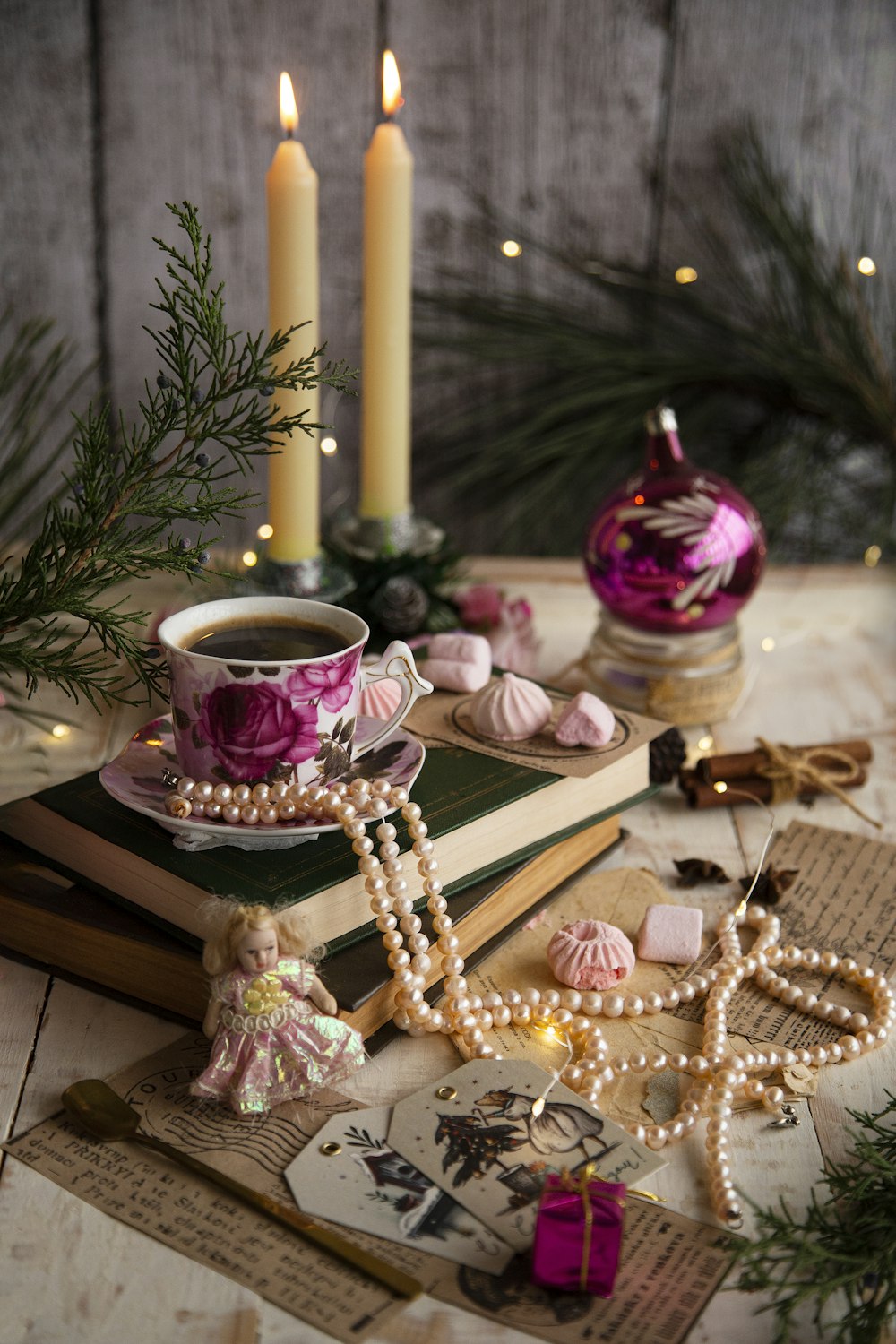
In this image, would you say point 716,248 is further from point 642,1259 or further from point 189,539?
point 642,1259

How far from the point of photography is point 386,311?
0.95 meters

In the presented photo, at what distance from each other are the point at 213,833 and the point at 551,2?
94 cm

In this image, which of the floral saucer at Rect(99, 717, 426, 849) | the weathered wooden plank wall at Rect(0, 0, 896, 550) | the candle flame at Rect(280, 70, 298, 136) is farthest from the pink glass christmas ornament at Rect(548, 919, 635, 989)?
the weathered wooden plank wall at Rect(0, 0, 896, 550)

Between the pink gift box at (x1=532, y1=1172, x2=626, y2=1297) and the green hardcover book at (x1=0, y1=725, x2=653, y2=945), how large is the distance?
0.60 feet

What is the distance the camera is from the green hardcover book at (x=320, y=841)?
575mm

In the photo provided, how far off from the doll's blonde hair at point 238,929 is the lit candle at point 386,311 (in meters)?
0.51

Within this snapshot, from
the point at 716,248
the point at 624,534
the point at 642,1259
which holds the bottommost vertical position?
the point at 642,1259

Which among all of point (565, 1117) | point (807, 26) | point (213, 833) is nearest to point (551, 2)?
point (807, 26)

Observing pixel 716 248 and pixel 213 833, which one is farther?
pixel 716 248

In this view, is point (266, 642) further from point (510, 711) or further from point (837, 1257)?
point (837, 1257)

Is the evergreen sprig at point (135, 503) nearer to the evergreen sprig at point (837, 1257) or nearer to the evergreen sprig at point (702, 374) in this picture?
the evergreen sprig at point (837, 1257)

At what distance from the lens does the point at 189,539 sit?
638 mm

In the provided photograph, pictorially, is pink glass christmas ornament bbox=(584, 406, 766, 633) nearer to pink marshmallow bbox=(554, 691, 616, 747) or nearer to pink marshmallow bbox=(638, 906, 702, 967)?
pink marshmallow bbox=(554, 691, 616, 747)

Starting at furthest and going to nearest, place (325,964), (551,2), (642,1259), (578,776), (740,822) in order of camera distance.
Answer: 1. (551,2)
2. (740,822)
3. (578,776)
4. (325,964)
5. (642,1259)
